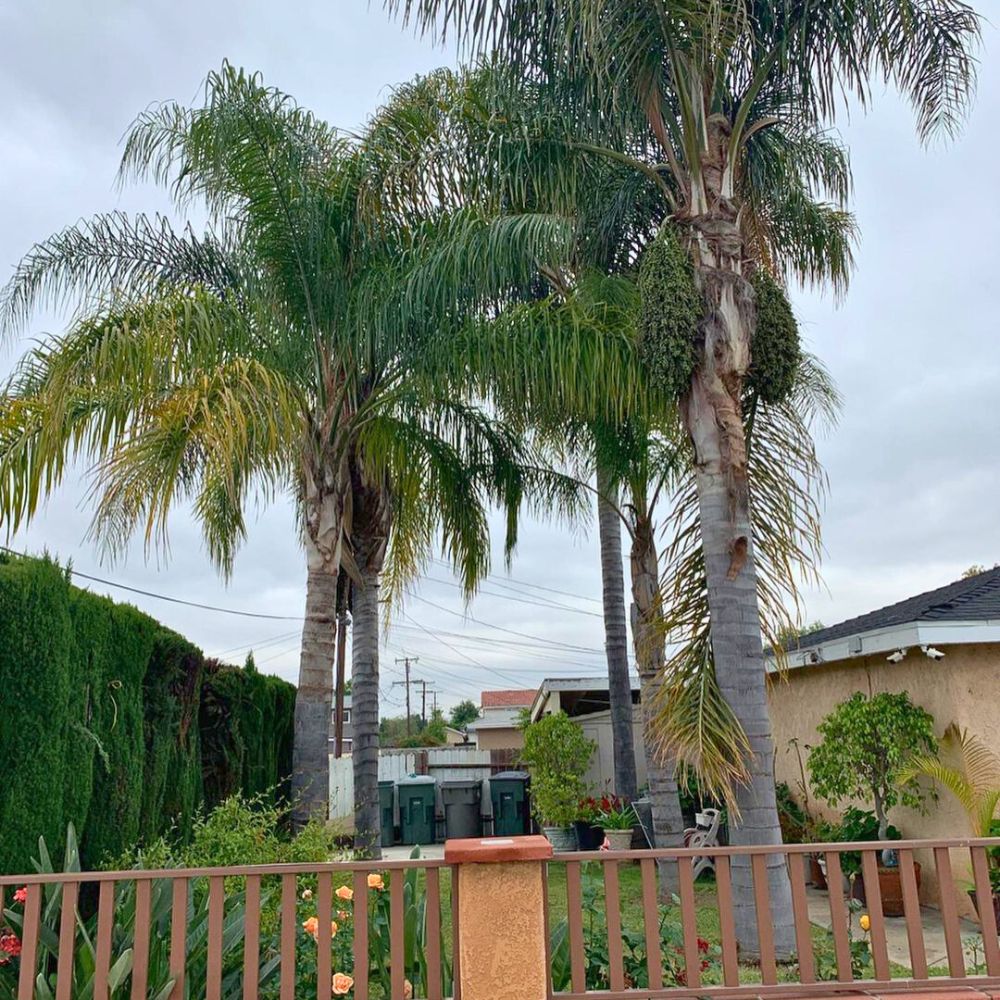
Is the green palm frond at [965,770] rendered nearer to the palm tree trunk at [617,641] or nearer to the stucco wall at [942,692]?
the stucco wall at [942,692]

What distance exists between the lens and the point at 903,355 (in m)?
14.9

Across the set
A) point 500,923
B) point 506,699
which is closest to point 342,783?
point 500,923

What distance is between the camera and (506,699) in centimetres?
4416

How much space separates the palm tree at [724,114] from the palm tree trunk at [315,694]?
10.5ft

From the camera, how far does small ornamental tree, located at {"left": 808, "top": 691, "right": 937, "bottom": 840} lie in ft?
27.1

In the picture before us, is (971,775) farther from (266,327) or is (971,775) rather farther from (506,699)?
(506,699)

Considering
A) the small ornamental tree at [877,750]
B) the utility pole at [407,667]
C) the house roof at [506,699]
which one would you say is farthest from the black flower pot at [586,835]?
the utility pole at [407,667]

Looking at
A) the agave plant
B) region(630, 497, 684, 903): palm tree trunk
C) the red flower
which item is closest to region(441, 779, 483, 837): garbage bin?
region(630, 497, 684, 903): palm tree trunk

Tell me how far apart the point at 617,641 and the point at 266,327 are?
647 cm

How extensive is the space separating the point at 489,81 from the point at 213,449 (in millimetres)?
4144

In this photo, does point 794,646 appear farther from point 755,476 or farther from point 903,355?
point 903,355

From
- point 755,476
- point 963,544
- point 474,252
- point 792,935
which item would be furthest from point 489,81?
point 963,544

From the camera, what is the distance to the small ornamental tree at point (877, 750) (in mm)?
8250

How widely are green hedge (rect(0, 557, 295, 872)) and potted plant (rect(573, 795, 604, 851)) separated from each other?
19.1 ft
